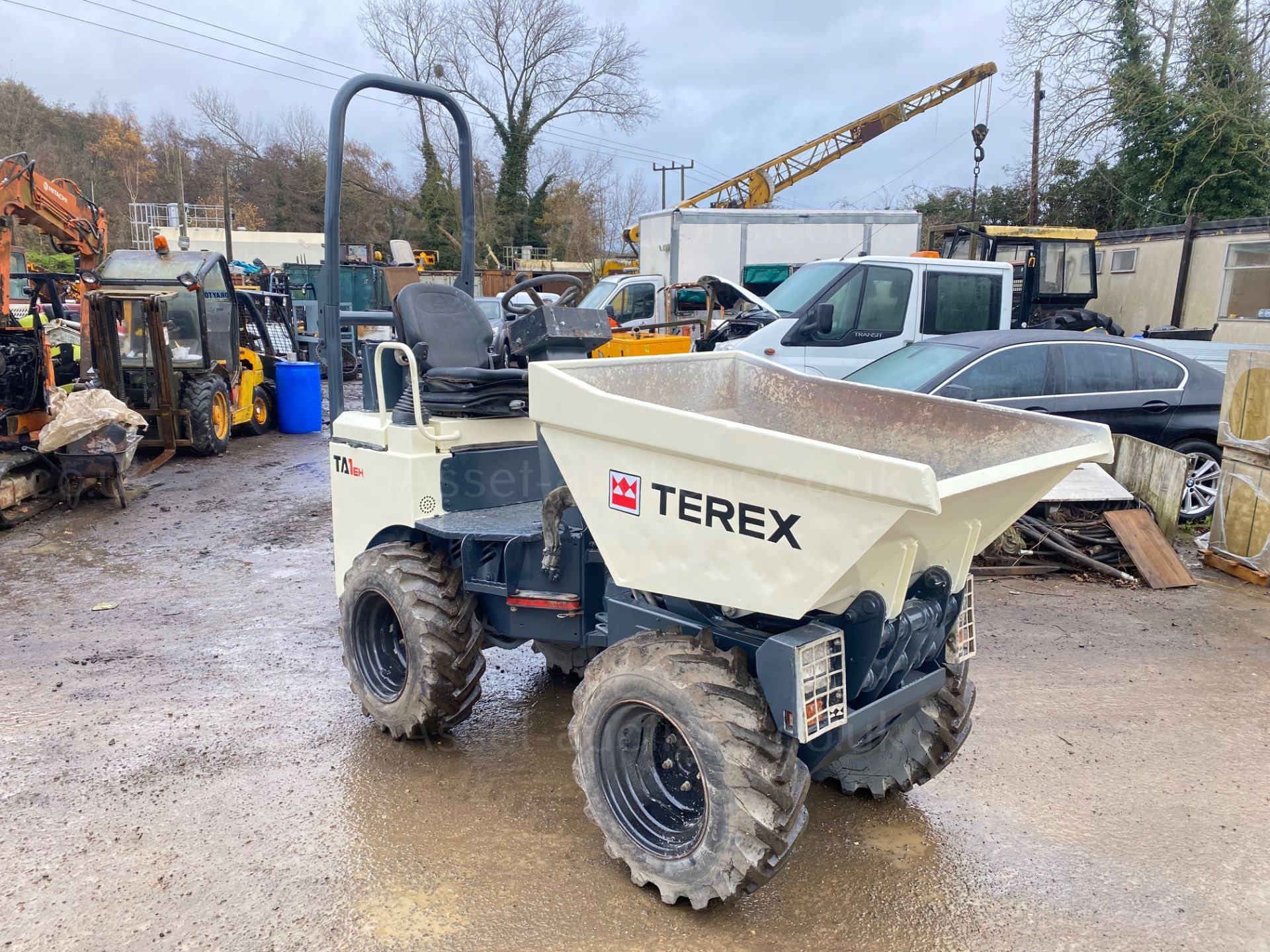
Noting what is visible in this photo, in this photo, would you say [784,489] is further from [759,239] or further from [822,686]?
[759,239]

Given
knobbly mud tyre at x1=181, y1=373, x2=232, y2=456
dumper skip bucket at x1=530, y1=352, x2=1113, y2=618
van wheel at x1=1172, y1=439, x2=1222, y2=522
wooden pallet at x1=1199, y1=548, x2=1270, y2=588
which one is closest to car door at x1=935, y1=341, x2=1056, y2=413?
van wheel at x1=1172, y1=439, x2=1222, y2=522

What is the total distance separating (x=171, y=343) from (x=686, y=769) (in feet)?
32.4

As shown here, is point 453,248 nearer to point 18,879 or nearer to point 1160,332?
point 1160,332

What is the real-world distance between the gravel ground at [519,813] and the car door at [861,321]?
13.2 feet

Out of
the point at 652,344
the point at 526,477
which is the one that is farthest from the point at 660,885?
the point at 652,344

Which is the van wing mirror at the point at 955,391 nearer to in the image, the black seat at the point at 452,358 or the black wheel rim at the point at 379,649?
the black seat at the point at 452,358

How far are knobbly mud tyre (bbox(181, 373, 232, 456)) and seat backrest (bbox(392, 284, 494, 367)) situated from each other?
24.3 ft

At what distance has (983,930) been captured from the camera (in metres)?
2.79

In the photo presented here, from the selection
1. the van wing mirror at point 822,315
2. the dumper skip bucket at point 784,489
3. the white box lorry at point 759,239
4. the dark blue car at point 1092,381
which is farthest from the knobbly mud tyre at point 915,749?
the white box lorry at point 759,239

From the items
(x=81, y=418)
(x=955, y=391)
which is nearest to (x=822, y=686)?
(x=955, y=391)

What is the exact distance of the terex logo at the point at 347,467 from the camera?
4059 millimetres

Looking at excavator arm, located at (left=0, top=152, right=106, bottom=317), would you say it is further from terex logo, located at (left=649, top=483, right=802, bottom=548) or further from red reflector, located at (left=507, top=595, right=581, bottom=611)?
terex logo, located at (left=649, top=483, right=802, bottom=548)

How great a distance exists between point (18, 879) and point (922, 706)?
3177 mm

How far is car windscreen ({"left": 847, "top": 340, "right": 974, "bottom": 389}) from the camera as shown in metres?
6.85
